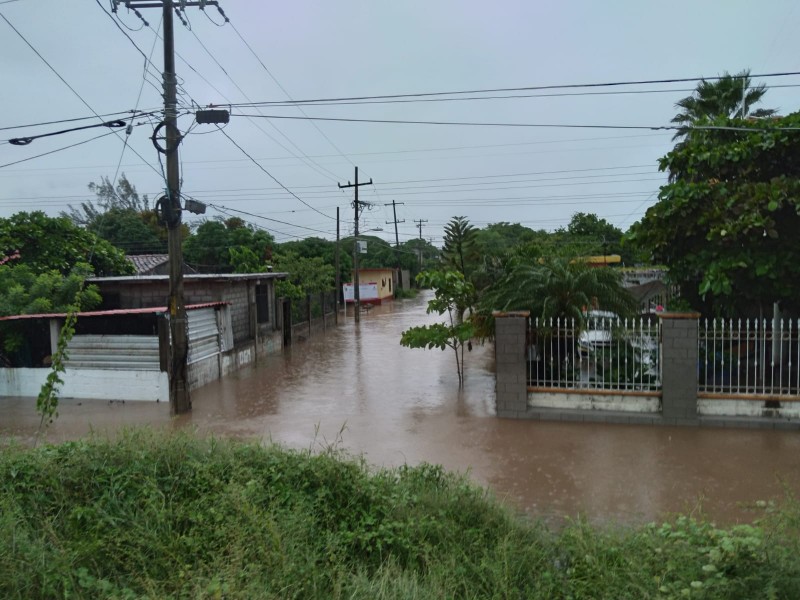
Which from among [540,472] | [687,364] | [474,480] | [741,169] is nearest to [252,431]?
[474,480]

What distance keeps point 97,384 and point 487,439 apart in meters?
7.82

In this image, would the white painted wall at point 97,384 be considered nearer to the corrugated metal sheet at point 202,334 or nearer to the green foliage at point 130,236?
the corrugated metal sheet at point 202,334

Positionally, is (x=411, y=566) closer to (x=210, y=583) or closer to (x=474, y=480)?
(x=210, y=583)

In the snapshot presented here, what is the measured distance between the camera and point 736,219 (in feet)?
26.8

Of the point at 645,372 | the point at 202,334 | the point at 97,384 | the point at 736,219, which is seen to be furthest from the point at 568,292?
the point at 97,384

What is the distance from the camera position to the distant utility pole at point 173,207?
406 inches

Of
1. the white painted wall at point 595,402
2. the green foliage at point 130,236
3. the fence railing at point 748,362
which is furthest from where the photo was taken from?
the green foliage at point 130,236

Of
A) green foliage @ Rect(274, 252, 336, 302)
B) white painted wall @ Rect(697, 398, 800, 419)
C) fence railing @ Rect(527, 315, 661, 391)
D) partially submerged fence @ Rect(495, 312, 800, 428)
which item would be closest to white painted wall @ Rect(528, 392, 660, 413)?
partially submerged fence @ Rect(495, 312, 800, 428)

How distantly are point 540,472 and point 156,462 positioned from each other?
433cm

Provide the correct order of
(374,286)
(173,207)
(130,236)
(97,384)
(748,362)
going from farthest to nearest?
(374,286) → (130,236) → (97,384) → (173,207) → (748,362)

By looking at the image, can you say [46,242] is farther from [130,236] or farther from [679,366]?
[130,236]

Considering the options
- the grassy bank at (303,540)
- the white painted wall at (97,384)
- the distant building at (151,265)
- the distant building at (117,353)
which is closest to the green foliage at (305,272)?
the distant building at (151,265)

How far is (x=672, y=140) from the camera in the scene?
2081cm

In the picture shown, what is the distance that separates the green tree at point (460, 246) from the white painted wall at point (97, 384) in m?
6.59
